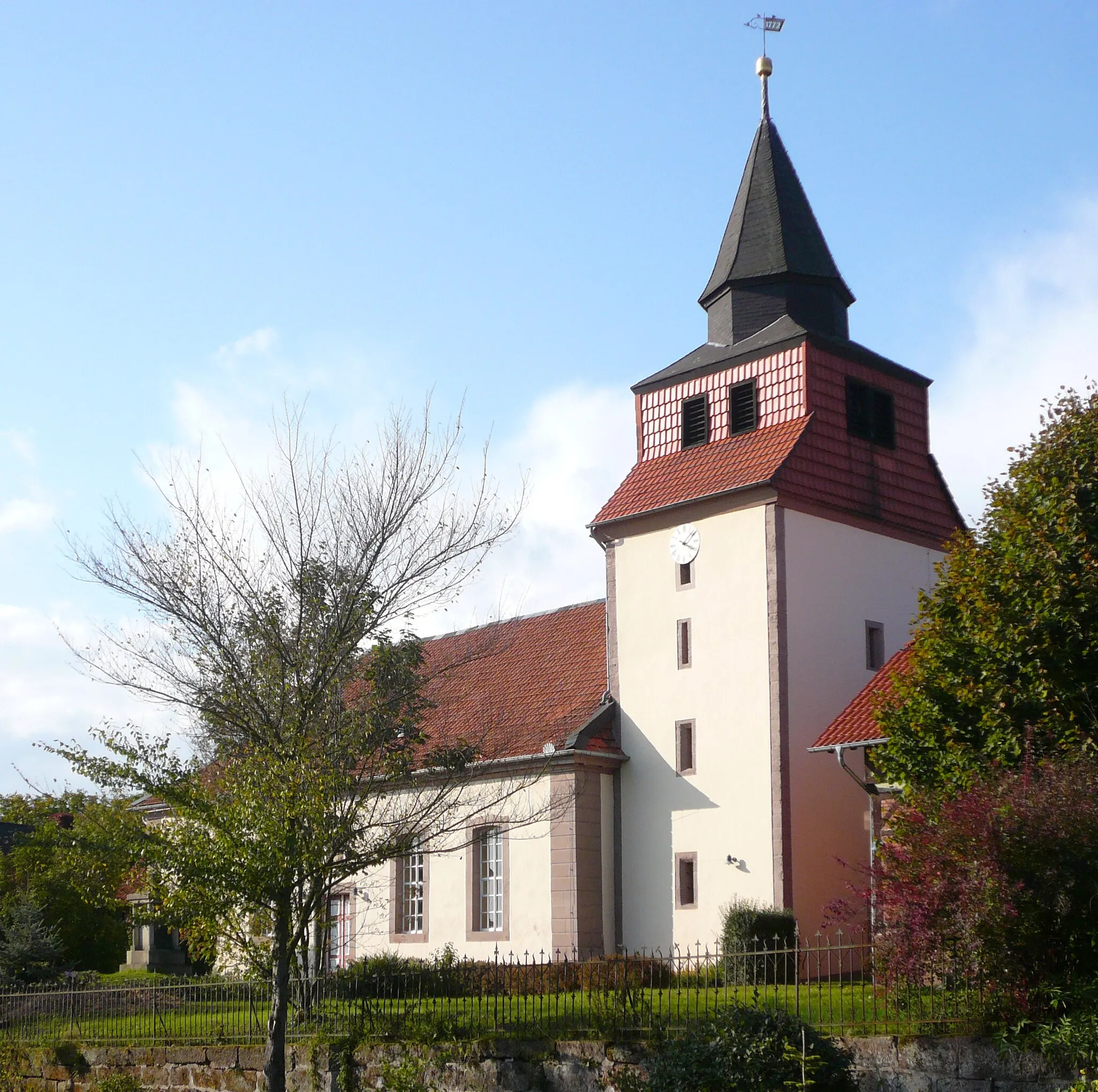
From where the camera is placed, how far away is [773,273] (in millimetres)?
28141

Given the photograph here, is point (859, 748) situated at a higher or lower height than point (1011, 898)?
higher

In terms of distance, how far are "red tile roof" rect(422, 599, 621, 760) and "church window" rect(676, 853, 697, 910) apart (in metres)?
2.58

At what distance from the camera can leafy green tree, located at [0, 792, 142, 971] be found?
15234 mm

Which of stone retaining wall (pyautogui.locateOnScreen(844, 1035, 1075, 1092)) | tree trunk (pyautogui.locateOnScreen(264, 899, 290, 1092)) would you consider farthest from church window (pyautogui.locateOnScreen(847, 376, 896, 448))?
stone retaining wall (pyautogui.locateOnScreen(844, 1035, 1075, 1092))

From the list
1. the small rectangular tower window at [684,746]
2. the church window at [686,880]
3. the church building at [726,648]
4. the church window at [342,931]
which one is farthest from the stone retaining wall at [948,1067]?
the church window at [342,931]

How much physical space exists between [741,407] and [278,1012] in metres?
15.8

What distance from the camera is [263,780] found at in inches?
588

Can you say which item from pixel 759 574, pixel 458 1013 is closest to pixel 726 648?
pixel 759 574

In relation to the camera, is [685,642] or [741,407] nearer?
[685,642]

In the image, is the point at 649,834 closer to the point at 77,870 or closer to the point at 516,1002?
the point at 516,1002

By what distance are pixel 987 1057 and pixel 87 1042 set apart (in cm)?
1350

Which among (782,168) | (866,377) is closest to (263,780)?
(866,377)

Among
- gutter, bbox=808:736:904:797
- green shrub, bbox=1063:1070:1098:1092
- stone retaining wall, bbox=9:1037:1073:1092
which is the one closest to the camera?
green shrub, bbox=1063:1070:1098:1092

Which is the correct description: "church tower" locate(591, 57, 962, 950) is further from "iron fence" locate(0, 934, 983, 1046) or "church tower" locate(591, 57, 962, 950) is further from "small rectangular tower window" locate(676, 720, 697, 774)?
"iron fence" locate(0, 934, 983, 1046)
